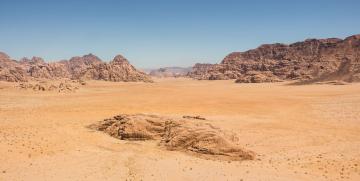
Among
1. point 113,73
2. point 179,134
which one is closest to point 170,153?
point 179,134

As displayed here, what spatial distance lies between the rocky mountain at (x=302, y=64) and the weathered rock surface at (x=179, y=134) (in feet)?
249

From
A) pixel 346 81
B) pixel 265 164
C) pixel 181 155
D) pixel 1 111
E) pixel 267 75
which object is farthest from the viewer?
pixel 267 75

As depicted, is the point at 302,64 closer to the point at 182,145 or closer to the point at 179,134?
the point at 179,134

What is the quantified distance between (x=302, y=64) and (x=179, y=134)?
138 m

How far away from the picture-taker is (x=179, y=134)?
23266 millimetres

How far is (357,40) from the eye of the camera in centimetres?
13900

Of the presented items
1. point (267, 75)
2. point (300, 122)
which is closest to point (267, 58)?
point (267, 75)

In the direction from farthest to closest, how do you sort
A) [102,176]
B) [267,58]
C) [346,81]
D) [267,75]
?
[267,58] < [267,75] < [346,81] < [102,176]

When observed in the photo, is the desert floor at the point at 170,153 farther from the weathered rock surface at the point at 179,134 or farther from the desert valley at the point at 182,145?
the weathered rock surface at the point at 179,134

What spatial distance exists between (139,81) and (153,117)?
11496 cm

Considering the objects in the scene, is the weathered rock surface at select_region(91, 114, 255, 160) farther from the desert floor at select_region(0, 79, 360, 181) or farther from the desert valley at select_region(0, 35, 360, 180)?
the desert floor at select_region(0, 79, 360, 181)

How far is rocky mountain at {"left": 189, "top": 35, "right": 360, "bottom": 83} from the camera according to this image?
106188 mm

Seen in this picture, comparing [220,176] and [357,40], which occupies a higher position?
[357,40]

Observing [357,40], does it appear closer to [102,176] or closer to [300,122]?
[300,122]
